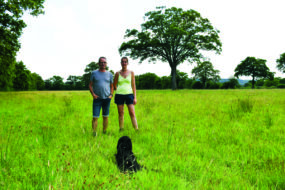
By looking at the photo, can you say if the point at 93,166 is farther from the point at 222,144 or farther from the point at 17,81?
the point at 17,81

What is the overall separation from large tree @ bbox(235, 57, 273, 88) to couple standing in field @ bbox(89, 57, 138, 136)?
68773mm

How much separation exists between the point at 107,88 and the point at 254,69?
234 feet

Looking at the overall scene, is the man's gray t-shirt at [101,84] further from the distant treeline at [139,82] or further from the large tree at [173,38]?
the distant treeline at [139,82]

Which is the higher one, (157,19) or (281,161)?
(157,19)

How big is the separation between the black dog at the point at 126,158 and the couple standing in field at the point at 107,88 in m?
1.61

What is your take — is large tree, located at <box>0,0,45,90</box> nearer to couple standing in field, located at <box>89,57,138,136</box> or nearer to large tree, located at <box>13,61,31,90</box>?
couple standing in field, located at <box>89,57,138,136</box>

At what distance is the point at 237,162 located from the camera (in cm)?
263

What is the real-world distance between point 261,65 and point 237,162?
238 ft

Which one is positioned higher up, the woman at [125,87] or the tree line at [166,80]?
the tree line at [166,80]

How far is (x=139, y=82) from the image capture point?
369 ft

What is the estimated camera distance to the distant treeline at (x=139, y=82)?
6253 centimetres

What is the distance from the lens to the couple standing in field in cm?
400

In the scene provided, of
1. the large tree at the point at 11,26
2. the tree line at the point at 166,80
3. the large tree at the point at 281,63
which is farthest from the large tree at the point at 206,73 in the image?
the large tree at the point at 11,26

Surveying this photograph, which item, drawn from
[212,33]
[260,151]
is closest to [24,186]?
[260,151]
